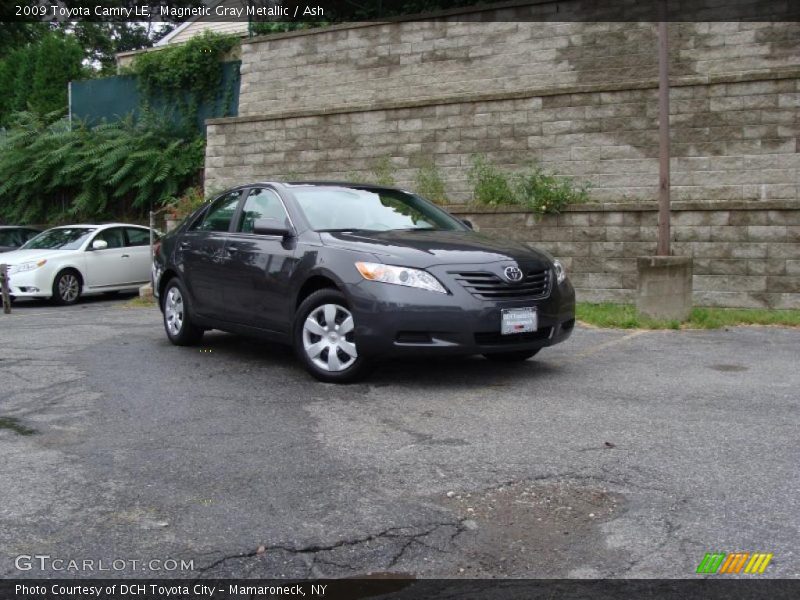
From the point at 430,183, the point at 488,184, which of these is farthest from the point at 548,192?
the point at 430,183

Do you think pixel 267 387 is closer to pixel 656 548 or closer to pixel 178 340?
pixel 178 340

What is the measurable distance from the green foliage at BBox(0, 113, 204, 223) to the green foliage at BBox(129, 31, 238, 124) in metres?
0.80

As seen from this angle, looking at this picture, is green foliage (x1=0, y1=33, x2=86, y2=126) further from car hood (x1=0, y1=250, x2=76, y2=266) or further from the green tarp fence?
car hood (x1=0, y1=250, x2=76, y2=266)

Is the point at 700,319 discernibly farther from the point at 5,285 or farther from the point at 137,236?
the point at 137,236

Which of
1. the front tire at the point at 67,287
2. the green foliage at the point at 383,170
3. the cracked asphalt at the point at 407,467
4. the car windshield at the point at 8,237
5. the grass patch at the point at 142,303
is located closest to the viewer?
the cracked asphalt at the point at 407,467

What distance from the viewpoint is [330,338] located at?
689cm

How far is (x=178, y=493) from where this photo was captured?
14.4 feet

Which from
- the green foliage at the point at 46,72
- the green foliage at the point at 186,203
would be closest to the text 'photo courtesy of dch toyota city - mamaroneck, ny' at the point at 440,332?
A: the green foliage at the point at 186,203

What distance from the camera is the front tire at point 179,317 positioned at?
8.76m

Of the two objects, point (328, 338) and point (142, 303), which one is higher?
point (328, 338)

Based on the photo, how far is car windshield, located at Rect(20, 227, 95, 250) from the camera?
51.2ft

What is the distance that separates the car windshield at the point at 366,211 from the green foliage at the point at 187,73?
13.2 m

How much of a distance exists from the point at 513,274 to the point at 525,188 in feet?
22.0

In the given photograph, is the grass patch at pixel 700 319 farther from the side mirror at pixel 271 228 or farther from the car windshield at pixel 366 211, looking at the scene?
the side mirror at pixel 271 228
